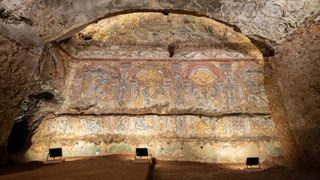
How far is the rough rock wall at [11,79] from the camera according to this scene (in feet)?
12.8

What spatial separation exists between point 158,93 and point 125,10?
2795mm

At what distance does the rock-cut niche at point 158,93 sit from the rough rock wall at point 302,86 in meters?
2.19

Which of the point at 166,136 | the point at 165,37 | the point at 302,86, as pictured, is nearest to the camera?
the point at 302,86

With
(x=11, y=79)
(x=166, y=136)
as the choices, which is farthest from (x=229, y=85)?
(x=11, y=79)

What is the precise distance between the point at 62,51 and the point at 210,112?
144 inches

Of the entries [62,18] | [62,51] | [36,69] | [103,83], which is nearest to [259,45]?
[62,18]

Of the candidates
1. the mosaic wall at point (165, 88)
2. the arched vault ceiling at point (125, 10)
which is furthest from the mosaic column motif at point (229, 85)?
the arched vault ceiling at point (125, 10)

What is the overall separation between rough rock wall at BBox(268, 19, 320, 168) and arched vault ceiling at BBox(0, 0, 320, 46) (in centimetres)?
21

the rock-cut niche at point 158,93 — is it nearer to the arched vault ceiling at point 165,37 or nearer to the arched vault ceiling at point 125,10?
the arched vault ceiling at point 165,37

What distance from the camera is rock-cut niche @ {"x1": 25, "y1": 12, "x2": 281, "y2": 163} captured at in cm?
610

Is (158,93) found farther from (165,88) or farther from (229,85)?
(229,85)

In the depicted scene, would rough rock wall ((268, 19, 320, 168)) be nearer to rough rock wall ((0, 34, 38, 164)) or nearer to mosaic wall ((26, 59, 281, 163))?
mosaic wall ((26, 59, 281, 163))

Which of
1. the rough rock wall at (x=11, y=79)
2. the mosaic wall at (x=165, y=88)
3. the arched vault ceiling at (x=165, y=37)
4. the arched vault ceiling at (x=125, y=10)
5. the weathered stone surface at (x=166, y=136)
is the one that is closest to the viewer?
the arched vault ceiling at (x=125, y=10)

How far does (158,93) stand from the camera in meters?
6.74
